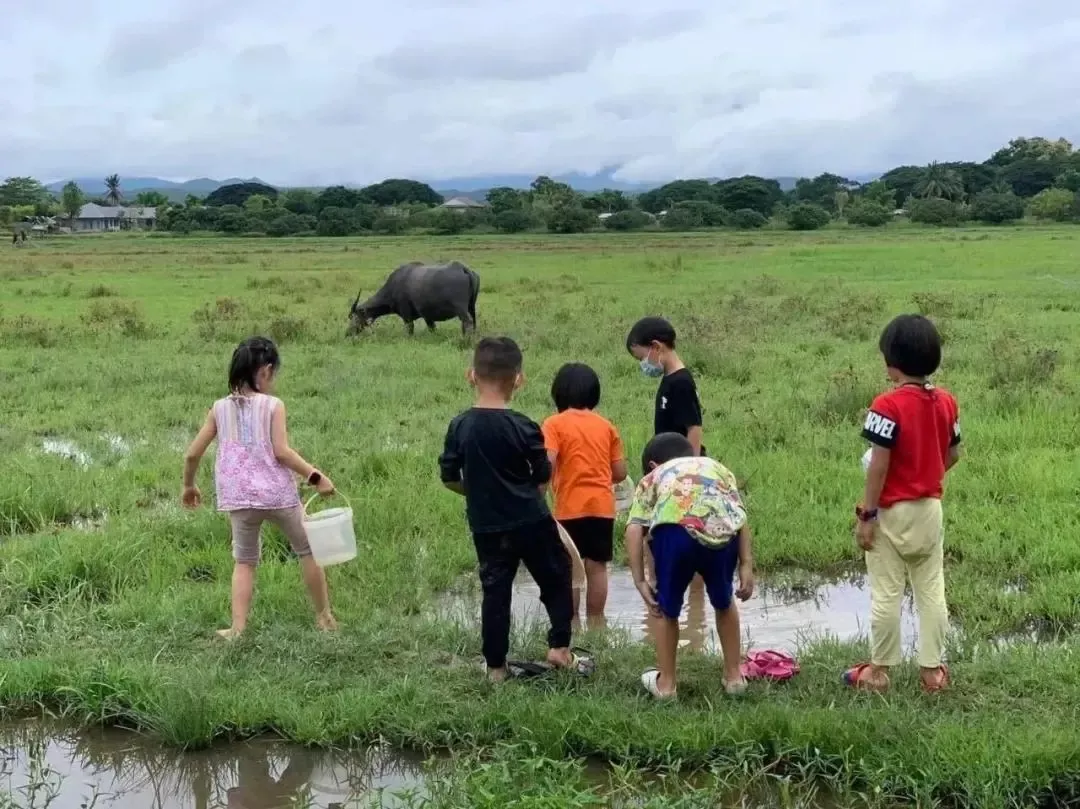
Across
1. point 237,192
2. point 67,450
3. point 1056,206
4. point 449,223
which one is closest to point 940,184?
point 1056,206

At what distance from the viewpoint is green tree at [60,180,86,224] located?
8631 centimetres

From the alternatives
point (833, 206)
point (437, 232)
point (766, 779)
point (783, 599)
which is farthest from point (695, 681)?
point (833, 206)

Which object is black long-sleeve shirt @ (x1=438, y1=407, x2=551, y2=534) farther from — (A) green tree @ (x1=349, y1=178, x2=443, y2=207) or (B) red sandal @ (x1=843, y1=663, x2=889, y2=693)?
(A) green tree @ (x1=349, y1=178, x2=443, y2=207)

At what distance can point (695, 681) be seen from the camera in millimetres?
3920

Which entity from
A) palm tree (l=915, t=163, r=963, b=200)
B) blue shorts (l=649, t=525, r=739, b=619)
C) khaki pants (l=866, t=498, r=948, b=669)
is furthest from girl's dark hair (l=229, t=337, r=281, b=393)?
palm tree (l=915, t=163, r=963, b=200)

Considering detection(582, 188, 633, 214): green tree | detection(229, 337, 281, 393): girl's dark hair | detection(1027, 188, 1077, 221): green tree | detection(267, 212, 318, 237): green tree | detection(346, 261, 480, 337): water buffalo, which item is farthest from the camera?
detection(582, 188, 633, 214): green tree

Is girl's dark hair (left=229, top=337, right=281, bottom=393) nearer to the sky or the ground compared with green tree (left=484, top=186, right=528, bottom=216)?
nearer to the ground

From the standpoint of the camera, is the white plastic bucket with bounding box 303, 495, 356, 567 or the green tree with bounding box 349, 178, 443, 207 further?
the green tree with bounding box 349, 178, 443, 207

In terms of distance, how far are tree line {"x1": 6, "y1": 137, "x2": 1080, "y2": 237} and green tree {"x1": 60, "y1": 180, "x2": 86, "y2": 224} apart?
0.28 ft

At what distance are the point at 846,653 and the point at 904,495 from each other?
0.76m

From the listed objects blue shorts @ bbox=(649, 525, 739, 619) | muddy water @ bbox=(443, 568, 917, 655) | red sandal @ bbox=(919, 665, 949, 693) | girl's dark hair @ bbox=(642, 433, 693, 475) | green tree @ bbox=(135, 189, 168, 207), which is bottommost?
muddy water @ bbox=(443, 568, 917, 655)

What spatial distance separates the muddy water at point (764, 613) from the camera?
459cm

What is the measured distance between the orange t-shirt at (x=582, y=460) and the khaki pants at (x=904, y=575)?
1199 mm

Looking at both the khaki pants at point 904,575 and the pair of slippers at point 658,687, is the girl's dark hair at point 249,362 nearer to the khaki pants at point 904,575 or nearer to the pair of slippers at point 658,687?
the pair of slippers at point 658,687
